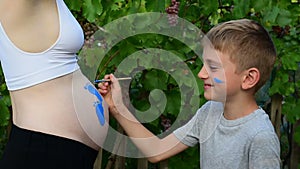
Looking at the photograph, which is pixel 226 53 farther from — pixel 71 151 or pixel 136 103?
pixel 136 103

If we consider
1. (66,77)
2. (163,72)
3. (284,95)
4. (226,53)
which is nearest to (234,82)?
(226,53)

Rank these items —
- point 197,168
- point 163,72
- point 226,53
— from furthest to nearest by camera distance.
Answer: point 197,168
point 163,72
point 226,53

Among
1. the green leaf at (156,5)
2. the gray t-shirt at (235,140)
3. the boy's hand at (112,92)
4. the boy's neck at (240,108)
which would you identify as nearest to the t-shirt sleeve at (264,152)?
the gray t-shirt at (235,140)

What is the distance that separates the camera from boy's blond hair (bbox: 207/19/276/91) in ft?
6.44

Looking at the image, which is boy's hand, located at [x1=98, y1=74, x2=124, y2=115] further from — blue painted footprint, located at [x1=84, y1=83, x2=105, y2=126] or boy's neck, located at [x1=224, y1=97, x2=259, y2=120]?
boy's neck, located at [x1=224, y1=97, x2=259, y2=120]

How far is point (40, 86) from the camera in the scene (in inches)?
72.6

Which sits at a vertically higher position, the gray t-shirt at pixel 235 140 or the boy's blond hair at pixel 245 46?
the boy's blond hair at pixel 245 46

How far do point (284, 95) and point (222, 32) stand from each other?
158 cm

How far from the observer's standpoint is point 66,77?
1.90 metres

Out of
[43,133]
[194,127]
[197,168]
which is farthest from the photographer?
[197,168]

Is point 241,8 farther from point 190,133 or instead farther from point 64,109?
point 64,109

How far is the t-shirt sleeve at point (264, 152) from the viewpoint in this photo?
1.87m

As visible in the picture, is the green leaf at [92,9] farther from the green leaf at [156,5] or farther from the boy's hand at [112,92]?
the boy's hand at [112,92]

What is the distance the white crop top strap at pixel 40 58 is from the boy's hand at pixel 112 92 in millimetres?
229
